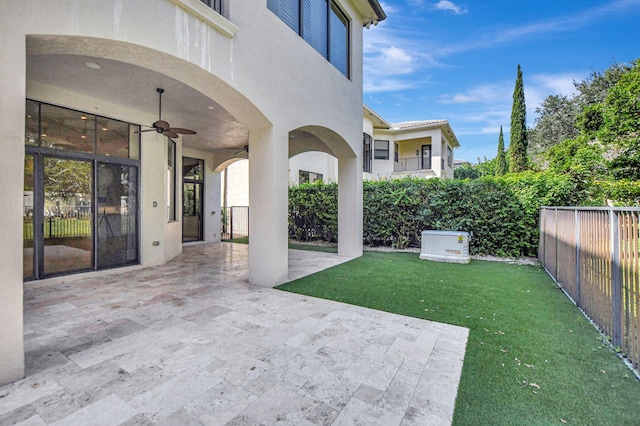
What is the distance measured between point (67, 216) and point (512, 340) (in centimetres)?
772

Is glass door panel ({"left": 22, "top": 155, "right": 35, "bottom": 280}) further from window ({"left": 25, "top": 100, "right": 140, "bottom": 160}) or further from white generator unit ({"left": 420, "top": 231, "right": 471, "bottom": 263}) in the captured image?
white generator unit ({"left": 420, "top": 231, "right": 471, "bottom": 263})

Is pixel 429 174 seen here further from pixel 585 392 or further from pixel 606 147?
pixel 585 392

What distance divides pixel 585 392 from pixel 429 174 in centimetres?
1779

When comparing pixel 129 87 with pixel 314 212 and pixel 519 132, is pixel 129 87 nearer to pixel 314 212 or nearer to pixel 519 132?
pixel 314 212

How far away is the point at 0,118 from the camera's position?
2168mm

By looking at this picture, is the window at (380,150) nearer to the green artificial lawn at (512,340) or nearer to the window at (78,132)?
the green artificial lawn at (512,340)

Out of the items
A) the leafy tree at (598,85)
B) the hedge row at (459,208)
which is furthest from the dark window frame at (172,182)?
the leafy tree at (598,85)

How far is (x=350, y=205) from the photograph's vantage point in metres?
8.12

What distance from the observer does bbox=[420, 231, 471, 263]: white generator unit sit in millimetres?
7214

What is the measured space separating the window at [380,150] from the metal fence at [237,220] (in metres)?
9.76

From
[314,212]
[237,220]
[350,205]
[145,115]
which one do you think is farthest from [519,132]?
[145,115]

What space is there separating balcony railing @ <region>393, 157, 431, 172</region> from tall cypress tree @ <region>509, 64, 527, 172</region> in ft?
17.1

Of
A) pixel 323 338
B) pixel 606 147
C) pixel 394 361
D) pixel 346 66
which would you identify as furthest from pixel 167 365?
pixel 606 147

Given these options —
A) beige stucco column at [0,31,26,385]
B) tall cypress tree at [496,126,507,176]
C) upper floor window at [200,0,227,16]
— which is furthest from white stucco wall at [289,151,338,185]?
tall cypress tree at [496,126,507,176]
